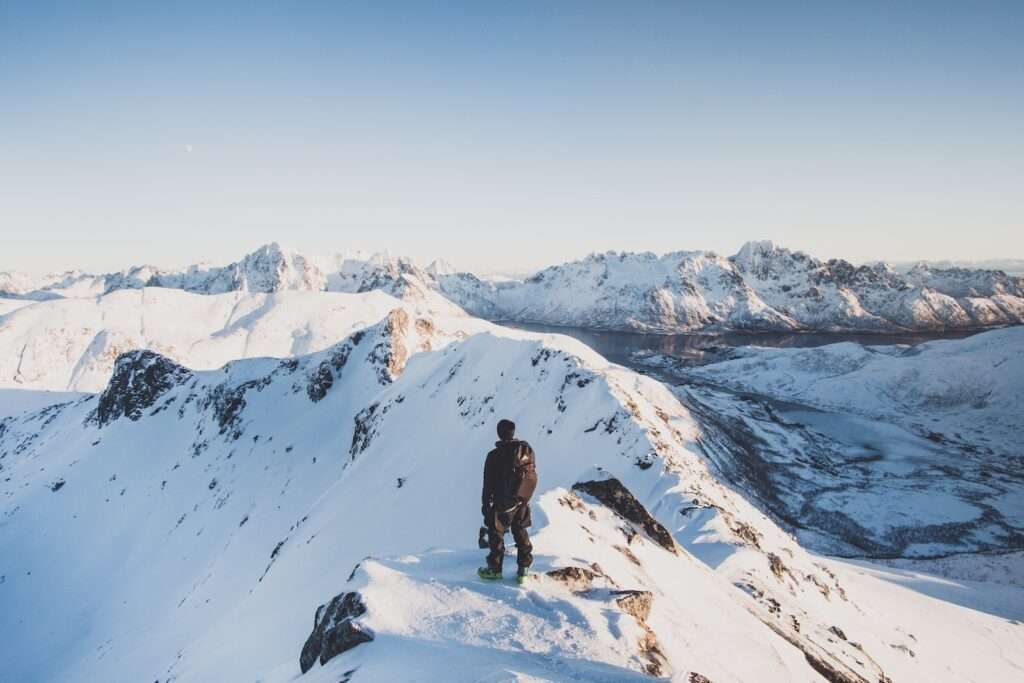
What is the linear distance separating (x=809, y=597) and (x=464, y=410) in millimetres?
27477

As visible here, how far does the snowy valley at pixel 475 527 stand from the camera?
Answer: 9461 mm

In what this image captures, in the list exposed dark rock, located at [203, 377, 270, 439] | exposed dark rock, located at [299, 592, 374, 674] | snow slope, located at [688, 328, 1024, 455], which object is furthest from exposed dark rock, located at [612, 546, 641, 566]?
snow slope, located at [688, 328, 1024, 455]

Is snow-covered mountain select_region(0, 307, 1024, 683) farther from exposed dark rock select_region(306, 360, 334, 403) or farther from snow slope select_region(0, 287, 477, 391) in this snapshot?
snow slope select_region(0, 287, 477, 391)

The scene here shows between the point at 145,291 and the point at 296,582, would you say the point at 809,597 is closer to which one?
the point at 296,582

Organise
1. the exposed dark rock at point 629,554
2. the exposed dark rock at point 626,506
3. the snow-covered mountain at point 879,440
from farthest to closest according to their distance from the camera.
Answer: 1. the snow-covered mountain at point 879,440
2. the exposed dark rock at point 626,506
3. the exposed dark rock at point 629,554

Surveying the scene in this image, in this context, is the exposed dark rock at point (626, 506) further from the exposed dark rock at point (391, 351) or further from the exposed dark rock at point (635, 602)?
the exposed dark rock at point (391, 351)

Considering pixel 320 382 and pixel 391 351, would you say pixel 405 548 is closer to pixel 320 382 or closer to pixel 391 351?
pixel 391 351

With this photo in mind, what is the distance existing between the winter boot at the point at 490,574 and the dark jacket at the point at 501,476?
46.7 inches

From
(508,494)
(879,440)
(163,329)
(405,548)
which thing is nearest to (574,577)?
(508,494)

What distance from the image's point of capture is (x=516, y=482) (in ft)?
30.2

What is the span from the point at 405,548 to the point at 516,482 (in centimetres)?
1557

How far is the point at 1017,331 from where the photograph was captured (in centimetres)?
13350

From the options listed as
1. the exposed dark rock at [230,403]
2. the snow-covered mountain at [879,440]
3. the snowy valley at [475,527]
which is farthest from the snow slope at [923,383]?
the exposed dark rock at [230,403]

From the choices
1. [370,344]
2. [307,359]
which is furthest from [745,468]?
[307,359]
